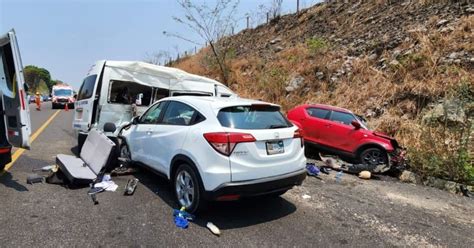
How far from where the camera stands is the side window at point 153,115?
5932mm

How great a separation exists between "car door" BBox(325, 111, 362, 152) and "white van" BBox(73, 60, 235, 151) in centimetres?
392

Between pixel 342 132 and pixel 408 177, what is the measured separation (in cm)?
201

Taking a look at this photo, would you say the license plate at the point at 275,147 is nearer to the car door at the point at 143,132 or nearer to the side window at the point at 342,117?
the car door at the point at 143,132

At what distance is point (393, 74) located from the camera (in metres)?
13.1

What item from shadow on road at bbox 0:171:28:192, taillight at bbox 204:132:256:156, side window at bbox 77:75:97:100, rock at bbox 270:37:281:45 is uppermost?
rock at bbox 270:37:281:45

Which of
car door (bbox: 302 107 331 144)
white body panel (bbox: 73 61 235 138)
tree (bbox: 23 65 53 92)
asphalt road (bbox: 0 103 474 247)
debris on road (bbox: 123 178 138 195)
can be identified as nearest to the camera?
asphalt road (bbox: 0 103 474 247)

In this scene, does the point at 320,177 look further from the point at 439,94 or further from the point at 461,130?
the point at 439,94

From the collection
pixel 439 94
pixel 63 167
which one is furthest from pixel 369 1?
pixel 63 167

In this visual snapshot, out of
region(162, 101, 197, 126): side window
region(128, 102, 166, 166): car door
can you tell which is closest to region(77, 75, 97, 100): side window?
region(128, 102, 166, 166): car door

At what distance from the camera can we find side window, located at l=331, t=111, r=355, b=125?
9.54 meters

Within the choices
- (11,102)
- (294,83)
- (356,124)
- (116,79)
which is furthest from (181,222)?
(294,83)

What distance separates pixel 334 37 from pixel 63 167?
15.6 m

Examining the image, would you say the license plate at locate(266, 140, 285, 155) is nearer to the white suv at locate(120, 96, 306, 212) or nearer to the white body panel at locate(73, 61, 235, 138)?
the white suv at locate(120, 96, 306, 212)

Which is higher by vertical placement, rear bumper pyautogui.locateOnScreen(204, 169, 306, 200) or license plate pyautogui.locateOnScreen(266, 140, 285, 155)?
license plate pyautogui.locateOnScreen(266, 140, 285, 155)
